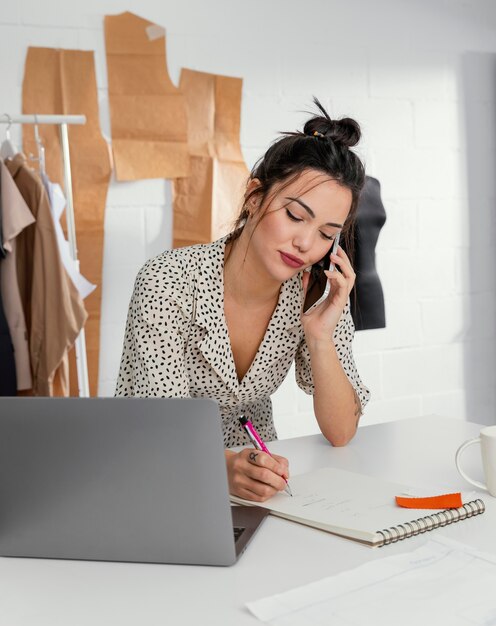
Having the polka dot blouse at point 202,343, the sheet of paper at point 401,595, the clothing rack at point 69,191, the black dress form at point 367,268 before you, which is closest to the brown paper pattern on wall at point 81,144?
the clothing rack at point 69,191

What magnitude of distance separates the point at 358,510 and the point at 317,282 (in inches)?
25.2

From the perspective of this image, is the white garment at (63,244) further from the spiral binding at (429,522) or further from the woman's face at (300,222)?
the spiral binding at (429,522)

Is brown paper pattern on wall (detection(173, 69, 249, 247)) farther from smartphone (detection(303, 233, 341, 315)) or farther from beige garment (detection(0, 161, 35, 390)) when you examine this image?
smartphone (detection(303, 233, 341, 315))

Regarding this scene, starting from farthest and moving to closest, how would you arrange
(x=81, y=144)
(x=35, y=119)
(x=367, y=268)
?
1. (x=81, y=144)
2. (x=367, y=268)
3. (x=35, y=119)

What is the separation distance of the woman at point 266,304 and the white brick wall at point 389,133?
3.44 feet

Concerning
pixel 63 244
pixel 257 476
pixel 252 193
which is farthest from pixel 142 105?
pixel 257 476

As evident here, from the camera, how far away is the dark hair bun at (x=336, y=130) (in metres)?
1.42

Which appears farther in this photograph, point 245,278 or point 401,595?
point 245,278

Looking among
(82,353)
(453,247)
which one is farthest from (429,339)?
(82,353)

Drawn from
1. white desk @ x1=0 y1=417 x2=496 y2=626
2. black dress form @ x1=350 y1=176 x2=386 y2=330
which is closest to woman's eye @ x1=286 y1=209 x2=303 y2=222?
white desk @ x1=0 y1=417 x2=496 y2=626

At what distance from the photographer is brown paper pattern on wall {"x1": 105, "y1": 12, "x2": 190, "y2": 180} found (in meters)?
2.39

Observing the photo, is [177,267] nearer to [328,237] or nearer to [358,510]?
[328,237]

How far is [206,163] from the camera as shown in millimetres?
2516

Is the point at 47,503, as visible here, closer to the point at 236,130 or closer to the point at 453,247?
the point at 236,130
